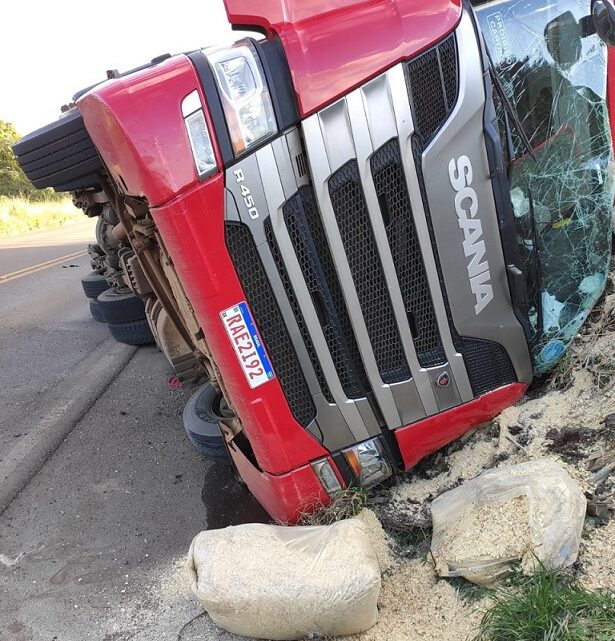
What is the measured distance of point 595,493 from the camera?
6.05 ft

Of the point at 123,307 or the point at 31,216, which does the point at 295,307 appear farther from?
the point at 31,216

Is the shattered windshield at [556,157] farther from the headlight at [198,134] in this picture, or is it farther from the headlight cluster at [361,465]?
the headlight at [198,134]

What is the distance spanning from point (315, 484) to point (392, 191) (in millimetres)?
1136

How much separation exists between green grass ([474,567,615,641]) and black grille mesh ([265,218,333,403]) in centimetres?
87

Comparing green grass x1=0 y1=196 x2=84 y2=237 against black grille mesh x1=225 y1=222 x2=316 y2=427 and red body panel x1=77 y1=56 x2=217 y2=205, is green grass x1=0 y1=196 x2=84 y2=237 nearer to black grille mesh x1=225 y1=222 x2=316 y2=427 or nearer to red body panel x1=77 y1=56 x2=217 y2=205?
red body panel x1=77 y1=56 x2=217 y2=205

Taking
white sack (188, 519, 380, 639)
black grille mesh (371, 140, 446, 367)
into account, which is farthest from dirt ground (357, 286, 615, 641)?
black grille mesh (371, 140, 446, 367)

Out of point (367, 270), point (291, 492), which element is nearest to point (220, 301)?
point (367, 270)

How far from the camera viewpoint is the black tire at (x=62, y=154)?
2.07 metres

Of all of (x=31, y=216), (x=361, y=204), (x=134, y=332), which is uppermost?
(x=361, y=204)

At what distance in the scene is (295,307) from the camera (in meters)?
1.97

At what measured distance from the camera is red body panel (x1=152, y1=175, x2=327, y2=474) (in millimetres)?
1798

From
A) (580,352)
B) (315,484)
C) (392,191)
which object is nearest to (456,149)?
(392,191)

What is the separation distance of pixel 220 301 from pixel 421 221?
0.75 m

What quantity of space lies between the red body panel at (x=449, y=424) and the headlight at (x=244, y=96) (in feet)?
3.98
